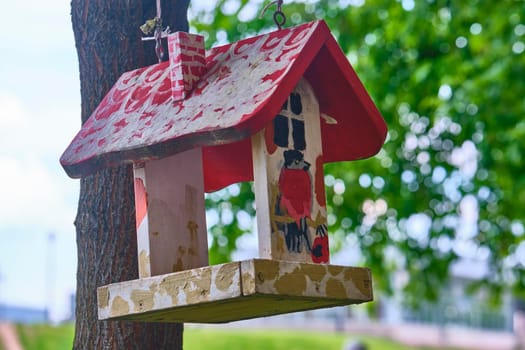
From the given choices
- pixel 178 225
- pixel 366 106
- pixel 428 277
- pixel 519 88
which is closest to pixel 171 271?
pixel 178 225

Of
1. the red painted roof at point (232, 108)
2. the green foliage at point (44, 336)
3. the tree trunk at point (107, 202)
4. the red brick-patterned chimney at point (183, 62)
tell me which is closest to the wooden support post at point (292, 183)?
the red painted roof at point (232, 108)

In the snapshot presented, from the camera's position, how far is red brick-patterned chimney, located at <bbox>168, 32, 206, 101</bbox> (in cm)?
249

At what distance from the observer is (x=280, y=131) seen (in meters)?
2.44

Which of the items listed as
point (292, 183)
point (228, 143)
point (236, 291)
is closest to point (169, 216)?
point (228, 143)

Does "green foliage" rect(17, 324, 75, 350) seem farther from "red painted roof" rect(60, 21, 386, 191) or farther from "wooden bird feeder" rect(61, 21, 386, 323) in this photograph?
"wooden bird feeder" rect(61, 21, 386, 323)

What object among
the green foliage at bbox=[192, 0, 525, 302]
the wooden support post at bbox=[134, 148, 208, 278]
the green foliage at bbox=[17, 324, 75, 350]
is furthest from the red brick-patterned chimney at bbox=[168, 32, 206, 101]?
the green foliage at bbox=[17, 324, 75, 350]

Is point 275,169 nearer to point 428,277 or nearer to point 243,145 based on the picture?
point 243,145

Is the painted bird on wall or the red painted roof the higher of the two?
the red painted roof

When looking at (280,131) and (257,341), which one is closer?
(280,131)

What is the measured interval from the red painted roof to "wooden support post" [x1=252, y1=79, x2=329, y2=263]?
0.10 meters

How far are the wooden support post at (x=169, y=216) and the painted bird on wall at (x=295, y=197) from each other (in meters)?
0.30

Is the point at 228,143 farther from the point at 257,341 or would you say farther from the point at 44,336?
the point at 257,341

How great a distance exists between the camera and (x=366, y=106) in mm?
2691

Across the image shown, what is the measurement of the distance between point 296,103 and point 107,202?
0.72 meters
